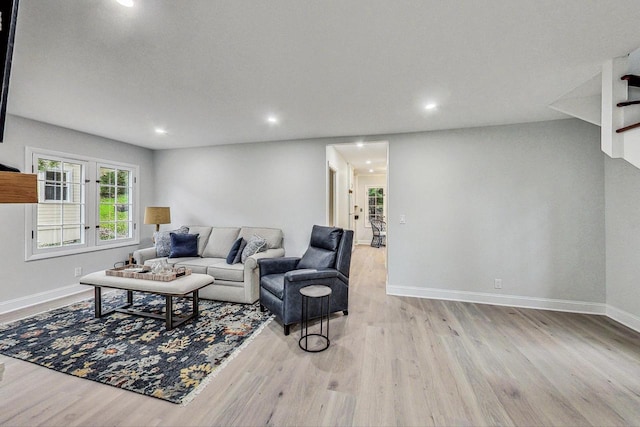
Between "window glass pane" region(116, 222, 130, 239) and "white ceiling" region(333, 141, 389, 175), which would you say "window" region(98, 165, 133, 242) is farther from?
"white ceiling" region(333, 141, 389, 175)

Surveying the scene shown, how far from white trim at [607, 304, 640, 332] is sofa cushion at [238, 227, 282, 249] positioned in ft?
14.3

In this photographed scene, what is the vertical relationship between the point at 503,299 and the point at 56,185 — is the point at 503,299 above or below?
below

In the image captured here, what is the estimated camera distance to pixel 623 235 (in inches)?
119

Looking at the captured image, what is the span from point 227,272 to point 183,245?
116 centimetres

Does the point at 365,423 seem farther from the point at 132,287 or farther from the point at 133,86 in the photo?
the point at 133,86

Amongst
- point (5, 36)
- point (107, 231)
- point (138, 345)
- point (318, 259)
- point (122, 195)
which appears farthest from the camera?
point (122, 195)

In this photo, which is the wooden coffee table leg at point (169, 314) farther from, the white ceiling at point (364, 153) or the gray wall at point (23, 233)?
the white ceiling at point (364, 153)

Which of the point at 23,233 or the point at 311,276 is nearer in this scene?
the point at 311,276

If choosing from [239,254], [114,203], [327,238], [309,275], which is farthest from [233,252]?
[114,203]

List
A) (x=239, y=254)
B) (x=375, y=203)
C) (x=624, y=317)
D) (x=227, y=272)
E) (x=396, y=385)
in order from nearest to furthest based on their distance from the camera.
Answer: (x=396, y=385)
(x=624, y=317)
(x=227, y=272)
(x=239, y=254)
(x=375, y=203)

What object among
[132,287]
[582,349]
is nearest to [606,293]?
[582,349]

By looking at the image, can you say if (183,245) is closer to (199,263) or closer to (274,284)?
(199,263)

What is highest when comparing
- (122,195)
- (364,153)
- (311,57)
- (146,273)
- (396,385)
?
(364,153)

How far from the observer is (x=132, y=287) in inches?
113
